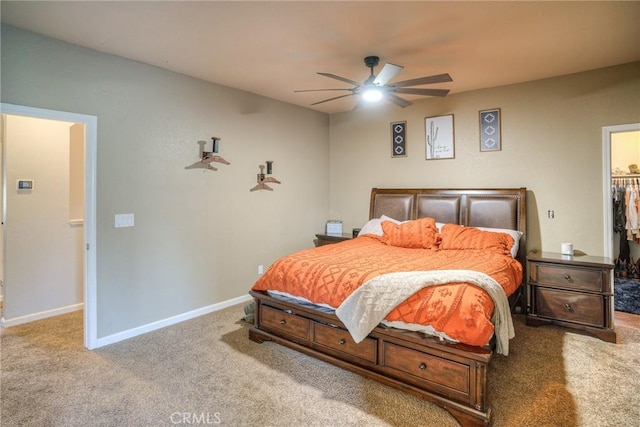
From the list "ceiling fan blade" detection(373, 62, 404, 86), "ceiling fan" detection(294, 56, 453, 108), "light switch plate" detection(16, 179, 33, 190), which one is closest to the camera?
"ceiling fan blade" detection(373, 62, 404, 86)

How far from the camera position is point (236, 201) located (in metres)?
4.44

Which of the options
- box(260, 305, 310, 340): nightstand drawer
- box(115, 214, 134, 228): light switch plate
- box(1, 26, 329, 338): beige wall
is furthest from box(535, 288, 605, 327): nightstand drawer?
box(115, 214, 134, 228): light switch plate

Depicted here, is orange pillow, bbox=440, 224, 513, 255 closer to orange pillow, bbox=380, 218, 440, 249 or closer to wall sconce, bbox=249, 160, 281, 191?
orange pillow, bbox=380, 218, 440, 249

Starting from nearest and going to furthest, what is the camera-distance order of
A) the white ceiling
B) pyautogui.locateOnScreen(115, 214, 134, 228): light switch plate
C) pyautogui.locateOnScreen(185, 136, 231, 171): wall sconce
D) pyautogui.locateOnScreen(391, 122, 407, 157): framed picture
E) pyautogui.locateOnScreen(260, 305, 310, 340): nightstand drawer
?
the white ceiling, pyautogui.locateOnScreen(260, 305, 310, 340): nightstand drawer, pyautogui.locateOnScreen(115, 214, 134, 228): light switch plate, pyautogui.locateOnScreen(185, 136, 231, 171): wall sconce, pyautogui.locateOnScreen(391, 122, 407, 157): framed picture

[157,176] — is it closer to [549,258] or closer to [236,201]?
[236,201]

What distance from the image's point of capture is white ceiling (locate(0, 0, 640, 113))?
8.14 ft

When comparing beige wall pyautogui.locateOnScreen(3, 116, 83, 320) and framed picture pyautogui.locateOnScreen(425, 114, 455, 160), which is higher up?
framed picture pyautogui.locateOnScreen(425, 114, 455, 160)

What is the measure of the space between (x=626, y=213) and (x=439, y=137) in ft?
9.83

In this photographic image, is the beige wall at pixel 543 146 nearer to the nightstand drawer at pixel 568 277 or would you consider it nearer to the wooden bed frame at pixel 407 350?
the wooden bed frame at pixel 407 350

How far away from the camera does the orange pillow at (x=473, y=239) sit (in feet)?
12.0

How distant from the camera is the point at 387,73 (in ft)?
9.25

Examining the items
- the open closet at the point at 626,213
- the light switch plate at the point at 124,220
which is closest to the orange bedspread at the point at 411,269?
the light switch plate at the point at 124,220

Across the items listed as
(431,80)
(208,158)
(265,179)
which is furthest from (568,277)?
(208,158)

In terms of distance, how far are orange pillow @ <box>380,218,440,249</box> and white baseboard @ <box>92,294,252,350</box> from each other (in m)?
2.08
